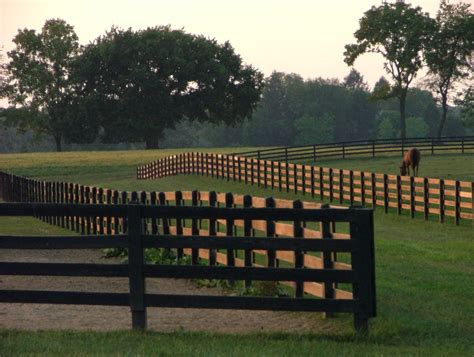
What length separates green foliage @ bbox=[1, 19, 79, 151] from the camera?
110875 millimetres

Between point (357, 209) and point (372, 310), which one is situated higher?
point (357, 209)

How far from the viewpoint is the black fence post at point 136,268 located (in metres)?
10.9

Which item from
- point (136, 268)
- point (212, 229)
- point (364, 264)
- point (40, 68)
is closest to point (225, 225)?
point (212, 229)

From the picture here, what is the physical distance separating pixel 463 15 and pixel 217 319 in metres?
94.0

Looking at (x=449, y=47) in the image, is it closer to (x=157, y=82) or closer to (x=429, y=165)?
(x=157, y=82)

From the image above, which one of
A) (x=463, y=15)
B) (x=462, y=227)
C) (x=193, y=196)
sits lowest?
(x=462, y=227)

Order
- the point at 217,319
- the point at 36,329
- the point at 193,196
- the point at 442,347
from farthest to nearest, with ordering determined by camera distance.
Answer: the point at 193,196 → the point at 217,319 → the point at 36,329 → the point at 442,347

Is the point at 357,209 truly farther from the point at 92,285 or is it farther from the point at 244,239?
the point at 92,285

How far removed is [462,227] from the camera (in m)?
27.0

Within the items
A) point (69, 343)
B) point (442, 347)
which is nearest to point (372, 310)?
point (442, 347)

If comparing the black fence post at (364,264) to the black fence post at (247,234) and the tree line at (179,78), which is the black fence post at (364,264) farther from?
the tree line at (179,78)

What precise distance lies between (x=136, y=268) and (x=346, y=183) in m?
26.3

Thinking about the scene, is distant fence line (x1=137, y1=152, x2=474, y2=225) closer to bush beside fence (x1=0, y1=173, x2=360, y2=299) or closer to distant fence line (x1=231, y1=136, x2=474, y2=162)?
bush beside fence (x1=0, y1=173, x2=360, y2=299)

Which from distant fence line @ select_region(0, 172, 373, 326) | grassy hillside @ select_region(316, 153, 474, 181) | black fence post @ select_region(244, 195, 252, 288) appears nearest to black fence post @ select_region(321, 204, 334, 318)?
distant fence line @ select_region(0, 172, 373, 326)
